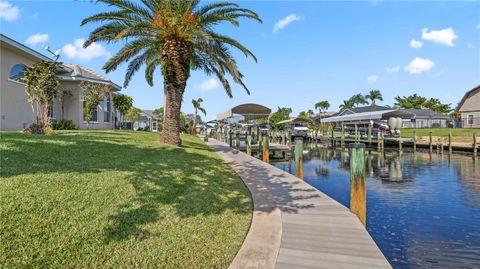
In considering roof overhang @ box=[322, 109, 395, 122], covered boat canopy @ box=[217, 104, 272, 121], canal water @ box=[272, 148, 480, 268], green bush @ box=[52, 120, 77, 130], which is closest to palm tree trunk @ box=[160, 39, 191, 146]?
canal water @ box=[272, 148, 480, 268]

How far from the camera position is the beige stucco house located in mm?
15203

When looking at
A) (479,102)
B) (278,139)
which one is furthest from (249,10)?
(479,102)

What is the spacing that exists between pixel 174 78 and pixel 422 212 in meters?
11.3

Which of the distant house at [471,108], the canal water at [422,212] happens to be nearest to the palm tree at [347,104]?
the distant house at [471,108]

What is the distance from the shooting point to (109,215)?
4.79m

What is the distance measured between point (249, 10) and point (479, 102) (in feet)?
143

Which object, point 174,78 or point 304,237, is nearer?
point 304,237

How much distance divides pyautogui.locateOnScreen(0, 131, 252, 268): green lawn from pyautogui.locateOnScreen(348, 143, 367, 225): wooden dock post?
236 centimetres

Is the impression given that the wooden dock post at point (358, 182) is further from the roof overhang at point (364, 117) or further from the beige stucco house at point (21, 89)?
the roof overhang at point (364, 117)

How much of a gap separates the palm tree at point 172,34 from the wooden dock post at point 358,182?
8.01 metres

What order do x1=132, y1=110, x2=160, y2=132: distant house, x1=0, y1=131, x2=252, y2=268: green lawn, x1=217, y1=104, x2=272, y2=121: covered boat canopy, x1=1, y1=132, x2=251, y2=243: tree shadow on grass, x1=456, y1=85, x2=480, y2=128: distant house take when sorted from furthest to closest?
x1=132, y1=110, x2=160, y2=132: distant house < x1=456, y1=85, x2=480, y2=128: distant house < x1=217, y1=104, x2=272, y2=121: covered boat canopy < x1=1, y1=132, x2=251, y2=243: tree shadow on grass < x1=0, y1=131, x2=252, y2=268: green lawn

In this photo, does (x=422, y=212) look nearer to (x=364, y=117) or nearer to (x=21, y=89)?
(x=21, y=89)

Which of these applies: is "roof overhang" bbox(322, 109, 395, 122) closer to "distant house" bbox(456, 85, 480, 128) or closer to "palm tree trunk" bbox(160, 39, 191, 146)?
"distant house" bbox(456, 85, 480, 128)

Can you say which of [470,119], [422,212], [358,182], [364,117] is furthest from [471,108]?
[358,182]
